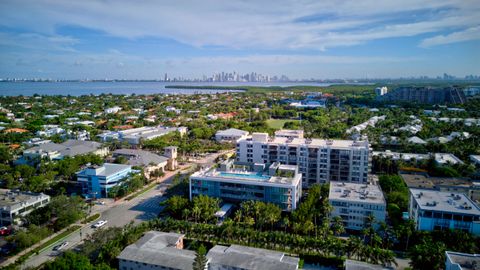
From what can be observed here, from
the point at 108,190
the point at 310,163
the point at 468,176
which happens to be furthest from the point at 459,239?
the point at 108,190

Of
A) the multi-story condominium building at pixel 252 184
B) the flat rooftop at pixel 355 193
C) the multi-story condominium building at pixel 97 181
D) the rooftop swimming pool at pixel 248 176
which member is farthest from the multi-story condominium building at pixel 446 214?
the multi-story condominium building at pixel 97 181

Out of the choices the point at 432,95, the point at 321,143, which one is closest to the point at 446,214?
the point at 321,143

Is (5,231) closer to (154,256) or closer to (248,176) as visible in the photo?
(154,256)

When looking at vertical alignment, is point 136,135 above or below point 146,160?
above

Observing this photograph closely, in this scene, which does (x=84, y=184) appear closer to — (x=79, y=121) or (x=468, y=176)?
(x=468, y=176)

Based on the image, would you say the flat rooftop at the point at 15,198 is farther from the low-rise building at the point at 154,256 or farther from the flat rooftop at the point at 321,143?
the flat rooftop at the point at 321,143
